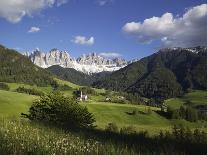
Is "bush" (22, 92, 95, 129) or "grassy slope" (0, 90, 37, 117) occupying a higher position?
"bush" (22, 92, 95, 129)

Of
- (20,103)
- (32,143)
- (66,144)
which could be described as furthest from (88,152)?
(20,103)

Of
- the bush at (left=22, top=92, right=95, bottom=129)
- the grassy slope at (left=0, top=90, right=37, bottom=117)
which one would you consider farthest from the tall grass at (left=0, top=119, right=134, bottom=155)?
the grassy slope at (left=0, top=90, right=37, bottom=117)

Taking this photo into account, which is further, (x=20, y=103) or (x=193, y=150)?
(x=20, y=103)

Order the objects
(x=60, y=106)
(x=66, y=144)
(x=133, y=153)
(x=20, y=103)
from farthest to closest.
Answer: (x=20, y=103) < (x=60, y=106) < (x=66, y=144) < (x=133, y=153)

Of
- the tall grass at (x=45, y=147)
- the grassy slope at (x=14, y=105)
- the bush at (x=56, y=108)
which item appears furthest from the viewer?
the grassy slope at (x=14, y=105)

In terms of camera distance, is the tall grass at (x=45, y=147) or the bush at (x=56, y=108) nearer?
the tall grass at (x=45, y=147)

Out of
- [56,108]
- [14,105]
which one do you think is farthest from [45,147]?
[14,105]

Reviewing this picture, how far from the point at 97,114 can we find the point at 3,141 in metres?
191

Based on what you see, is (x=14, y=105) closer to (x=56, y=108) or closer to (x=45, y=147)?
(x=56, y=108)

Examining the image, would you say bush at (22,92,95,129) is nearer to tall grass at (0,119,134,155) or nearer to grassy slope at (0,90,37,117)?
tall grass at (0,119,134,155)

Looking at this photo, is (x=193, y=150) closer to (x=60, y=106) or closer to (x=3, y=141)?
(x=3, y=141)

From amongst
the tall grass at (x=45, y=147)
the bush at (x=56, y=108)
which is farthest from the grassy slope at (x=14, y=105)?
the tall grass at (x=45, y=147)

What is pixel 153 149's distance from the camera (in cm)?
928

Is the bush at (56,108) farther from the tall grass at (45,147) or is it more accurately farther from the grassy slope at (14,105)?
the grassy slope at (14,105)
